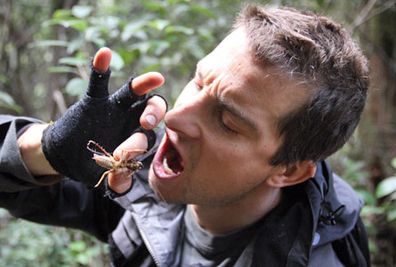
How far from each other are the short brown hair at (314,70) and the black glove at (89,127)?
454 mm

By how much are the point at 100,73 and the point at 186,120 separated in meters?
0.34

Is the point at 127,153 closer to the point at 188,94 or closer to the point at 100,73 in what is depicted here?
the point at 100,73

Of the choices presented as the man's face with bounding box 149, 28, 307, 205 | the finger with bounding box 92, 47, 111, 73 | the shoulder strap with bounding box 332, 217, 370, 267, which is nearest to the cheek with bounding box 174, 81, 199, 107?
the man's face with bounding box 149, 28, 307, 205

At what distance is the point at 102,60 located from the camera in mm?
1246

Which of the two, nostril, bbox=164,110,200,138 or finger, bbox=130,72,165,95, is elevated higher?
finger, bbox=130,72,165,95

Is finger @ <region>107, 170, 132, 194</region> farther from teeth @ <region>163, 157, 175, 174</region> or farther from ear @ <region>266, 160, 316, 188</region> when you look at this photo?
ear @ <region>266, 160, 316, 188</region>

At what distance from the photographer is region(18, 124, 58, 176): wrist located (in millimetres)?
1414

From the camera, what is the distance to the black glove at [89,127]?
51.8 inches

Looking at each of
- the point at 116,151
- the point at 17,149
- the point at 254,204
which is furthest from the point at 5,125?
the point at 254,204

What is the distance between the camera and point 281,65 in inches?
57.5

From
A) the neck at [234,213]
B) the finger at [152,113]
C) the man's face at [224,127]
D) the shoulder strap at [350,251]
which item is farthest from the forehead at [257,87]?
the shoulder strap at [350,251]

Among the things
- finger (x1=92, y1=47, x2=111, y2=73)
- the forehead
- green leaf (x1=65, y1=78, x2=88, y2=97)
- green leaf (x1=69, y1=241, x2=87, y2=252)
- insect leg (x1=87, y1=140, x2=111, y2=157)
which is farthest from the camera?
green leaf (x1=69, y1=241, x2=87, y2=252)

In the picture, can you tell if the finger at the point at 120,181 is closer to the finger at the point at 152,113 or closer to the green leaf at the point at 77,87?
the finger at the point at 152,113

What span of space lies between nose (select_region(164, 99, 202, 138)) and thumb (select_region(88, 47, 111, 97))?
26 cm
